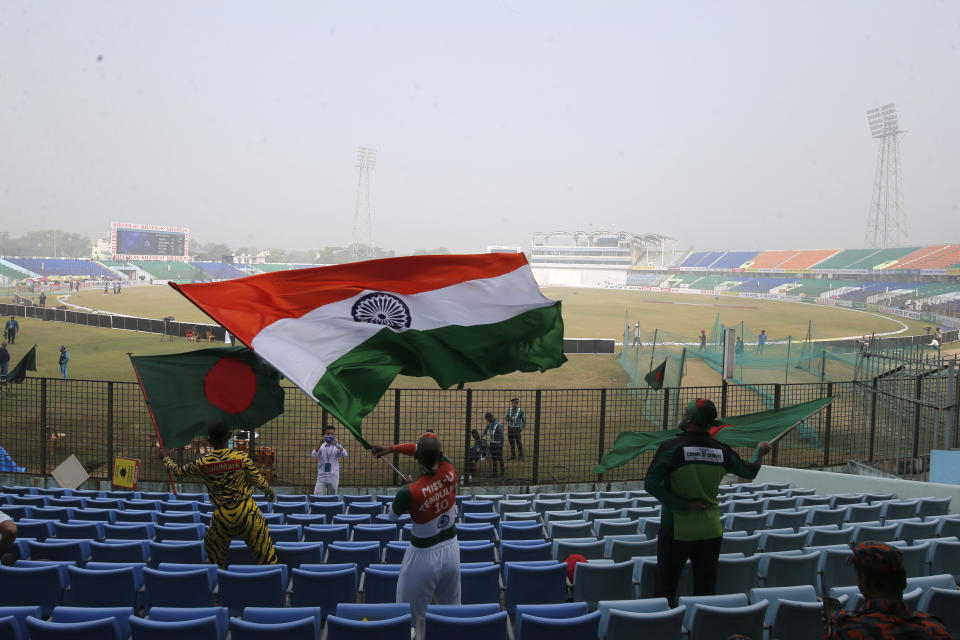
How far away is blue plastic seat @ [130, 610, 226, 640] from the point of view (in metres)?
3.05

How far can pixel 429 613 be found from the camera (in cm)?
325

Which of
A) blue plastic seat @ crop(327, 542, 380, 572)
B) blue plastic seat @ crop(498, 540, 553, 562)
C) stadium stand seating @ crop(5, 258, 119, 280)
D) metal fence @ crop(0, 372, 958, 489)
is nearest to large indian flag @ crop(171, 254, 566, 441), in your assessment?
blue plastic seat @ crop(327, 542, 380, 572)

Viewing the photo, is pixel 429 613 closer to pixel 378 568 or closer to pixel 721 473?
pixel 378 568

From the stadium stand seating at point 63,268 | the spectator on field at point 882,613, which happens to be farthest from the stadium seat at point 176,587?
the stadium stand seating at point 63,268

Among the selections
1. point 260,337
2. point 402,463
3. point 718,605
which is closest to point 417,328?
point 260,337

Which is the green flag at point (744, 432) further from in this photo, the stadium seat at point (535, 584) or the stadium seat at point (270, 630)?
the stadium seat at point (270, 630)

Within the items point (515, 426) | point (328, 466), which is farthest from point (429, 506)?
point (515, 426)

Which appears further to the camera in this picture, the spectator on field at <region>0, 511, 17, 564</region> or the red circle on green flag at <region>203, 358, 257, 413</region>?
the red circle on green flag at <region>203, 358, 257, 413</region>

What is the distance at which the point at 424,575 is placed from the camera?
12.5 feet

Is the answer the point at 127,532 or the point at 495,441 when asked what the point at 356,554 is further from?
the point at 495,441

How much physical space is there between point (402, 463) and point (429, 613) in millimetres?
9293

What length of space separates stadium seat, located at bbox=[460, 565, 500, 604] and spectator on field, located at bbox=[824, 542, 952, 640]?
2.30 metres

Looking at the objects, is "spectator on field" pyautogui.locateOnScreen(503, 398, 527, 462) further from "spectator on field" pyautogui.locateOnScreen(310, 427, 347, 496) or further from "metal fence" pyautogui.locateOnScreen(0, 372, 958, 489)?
"spectator on field" pyautogui.locateOnScreen(310, 427, 347, 496)

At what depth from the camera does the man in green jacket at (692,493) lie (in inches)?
157
